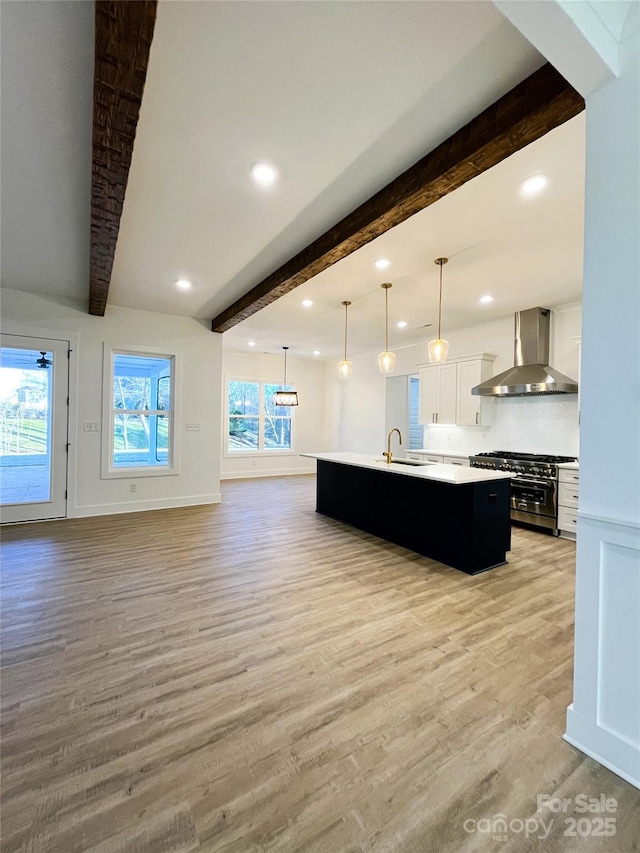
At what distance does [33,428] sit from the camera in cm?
475

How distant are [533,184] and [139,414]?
5.33 meters

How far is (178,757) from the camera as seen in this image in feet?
4.88

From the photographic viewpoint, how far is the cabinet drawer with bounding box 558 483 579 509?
4.27 meters

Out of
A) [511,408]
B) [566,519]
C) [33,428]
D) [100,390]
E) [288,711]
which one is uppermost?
[100,390]

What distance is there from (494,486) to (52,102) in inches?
157

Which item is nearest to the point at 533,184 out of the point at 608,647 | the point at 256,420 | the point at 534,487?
the point at 608,647

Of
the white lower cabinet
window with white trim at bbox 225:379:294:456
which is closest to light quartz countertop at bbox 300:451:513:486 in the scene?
the white lower cabinet

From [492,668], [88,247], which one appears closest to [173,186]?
[88,247]

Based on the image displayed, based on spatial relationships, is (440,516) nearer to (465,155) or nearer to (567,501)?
(567,501)

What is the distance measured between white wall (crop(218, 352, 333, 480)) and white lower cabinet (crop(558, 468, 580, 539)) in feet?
20.0

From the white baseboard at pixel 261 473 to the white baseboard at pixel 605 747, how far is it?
25.4 feet

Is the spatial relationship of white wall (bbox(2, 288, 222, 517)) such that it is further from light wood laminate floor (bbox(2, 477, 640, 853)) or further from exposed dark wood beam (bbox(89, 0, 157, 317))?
exposed dark wood beam (bbox(89, 0, 157, 317))

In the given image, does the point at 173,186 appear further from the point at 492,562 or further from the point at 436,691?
the point at 492,562

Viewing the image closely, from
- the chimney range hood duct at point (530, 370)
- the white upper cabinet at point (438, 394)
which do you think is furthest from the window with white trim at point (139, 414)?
the chimney range hood duct at point (530, 370)
